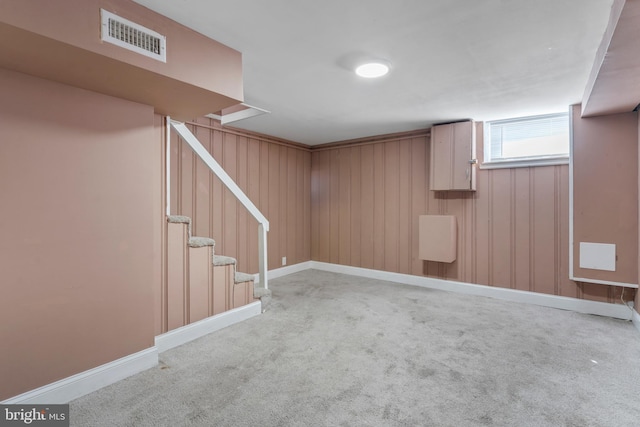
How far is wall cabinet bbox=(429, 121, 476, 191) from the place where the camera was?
12.8 ft

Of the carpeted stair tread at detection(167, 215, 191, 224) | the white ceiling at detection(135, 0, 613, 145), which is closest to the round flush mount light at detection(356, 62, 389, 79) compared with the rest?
the white ceiling at detection(135, 0, 613, 145)

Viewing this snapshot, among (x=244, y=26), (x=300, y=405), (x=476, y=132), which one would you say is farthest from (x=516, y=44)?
(x=300, y=405)

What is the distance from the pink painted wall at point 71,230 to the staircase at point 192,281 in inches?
8.8

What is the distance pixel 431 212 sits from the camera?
176 inches

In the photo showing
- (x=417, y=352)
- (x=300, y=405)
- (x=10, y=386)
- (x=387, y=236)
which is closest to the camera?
(x=10, y=386)

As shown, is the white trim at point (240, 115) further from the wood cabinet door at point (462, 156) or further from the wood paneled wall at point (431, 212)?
the wood cabinet door at point (462, 156)

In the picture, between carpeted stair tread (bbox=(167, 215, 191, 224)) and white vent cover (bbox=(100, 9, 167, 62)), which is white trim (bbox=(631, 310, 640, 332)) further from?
white vent cover (bbox=(100, 9, 167, 62))

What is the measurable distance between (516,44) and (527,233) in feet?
8.25

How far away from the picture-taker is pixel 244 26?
1.87 meters

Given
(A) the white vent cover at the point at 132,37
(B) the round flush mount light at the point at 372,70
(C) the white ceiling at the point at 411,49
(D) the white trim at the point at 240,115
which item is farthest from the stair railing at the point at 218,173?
(B) the round flush mount light at the point at 372,70

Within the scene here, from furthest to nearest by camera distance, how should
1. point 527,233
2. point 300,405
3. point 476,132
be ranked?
point 476,132
point 527,233
point 300,405

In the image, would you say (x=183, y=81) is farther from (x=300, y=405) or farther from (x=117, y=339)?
(x=300, y=405)

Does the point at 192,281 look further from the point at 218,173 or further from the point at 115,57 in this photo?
the point at 115,57

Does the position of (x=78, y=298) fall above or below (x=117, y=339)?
above
